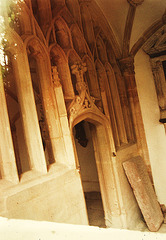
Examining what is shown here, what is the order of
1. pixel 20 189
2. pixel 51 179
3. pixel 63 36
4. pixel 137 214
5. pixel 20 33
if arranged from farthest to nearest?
pixel 137 214
pixel 63 36
pixel 20 33
pixel 51 179
pixel 20 189

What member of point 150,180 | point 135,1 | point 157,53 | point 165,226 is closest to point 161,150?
point 150,180

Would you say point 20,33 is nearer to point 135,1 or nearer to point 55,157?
point 55,157

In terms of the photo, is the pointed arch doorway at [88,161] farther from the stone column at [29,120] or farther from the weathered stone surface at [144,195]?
the stone column at [29,120]

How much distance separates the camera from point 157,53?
6.59m

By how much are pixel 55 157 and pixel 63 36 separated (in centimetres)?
261

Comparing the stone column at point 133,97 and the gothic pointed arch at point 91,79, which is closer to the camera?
the gothic pointed arch at point 91,79

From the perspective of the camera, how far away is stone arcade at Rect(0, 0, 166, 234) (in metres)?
3.67

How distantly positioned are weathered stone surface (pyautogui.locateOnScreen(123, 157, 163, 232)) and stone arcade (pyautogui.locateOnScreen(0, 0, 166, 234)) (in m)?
0.02

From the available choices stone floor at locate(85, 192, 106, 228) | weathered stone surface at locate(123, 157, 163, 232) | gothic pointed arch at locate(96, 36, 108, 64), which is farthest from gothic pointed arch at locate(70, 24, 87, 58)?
stone floor at locate(85, 192, 106, 228)

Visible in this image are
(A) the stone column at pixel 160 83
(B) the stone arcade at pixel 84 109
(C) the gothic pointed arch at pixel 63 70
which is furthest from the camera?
(A) the stone column at pixel 160 83

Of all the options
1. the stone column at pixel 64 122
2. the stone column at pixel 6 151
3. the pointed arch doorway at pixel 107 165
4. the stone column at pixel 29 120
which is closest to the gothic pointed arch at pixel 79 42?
the pointed arch doorway at pixel 107 165

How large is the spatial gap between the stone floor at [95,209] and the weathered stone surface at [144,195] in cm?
109

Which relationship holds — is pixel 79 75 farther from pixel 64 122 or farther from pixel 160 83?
pixel 160 83

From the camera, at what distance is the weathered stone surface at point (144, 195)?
534 cm
